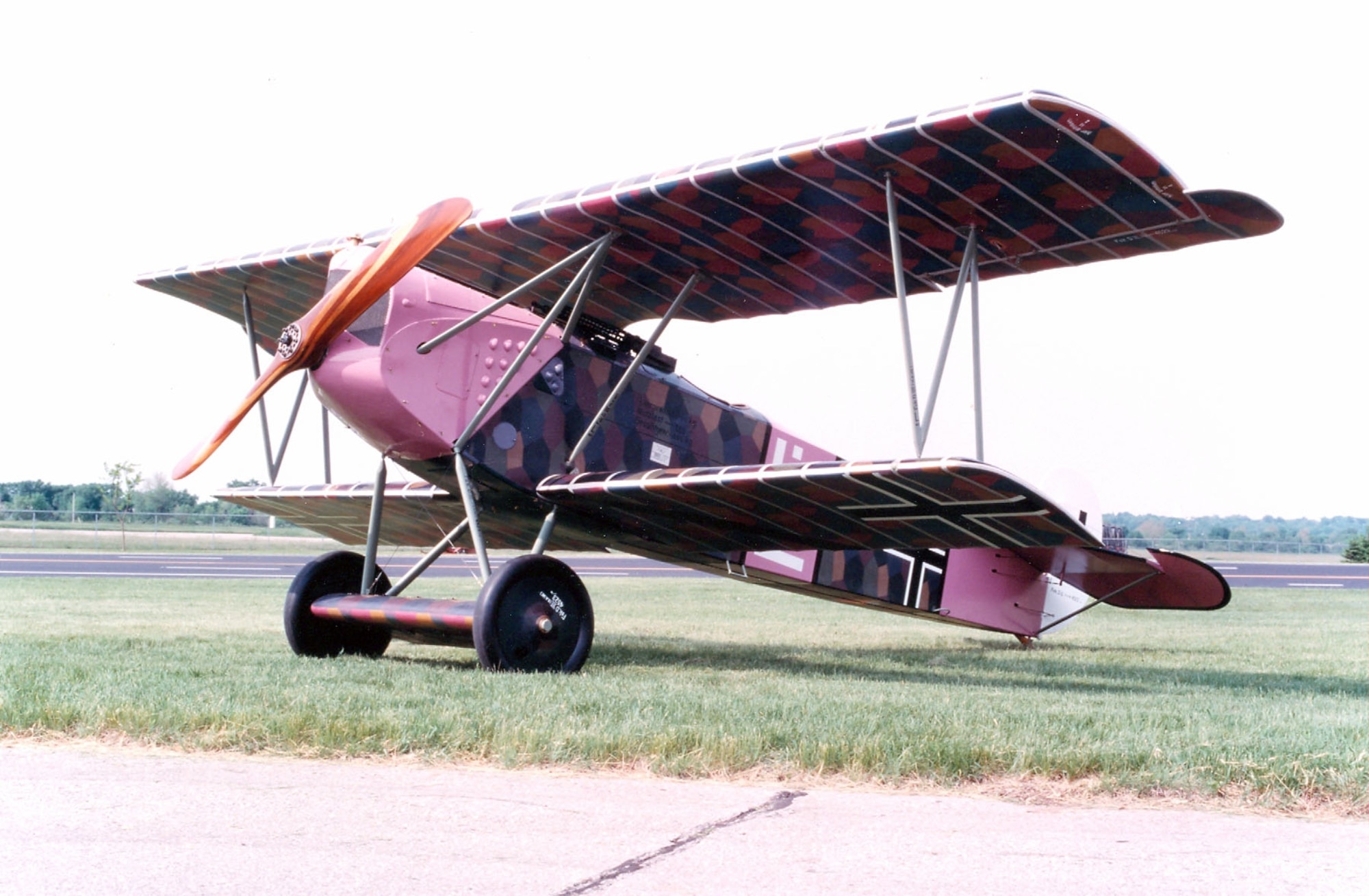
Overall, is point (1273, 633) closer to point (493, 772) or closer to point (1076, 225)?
point (1076, 225)

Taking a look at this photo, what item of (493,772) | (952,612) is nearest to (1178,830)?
(493,772)

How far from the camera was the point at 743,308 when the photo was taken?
34.8 ft

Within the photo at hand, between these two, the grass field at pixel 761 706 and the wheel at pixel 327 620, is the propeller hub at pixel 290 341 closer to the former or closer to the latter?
the wheel at pixel 327 620

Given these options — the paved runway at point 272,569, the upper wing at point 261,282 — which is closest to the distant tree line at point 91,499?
the paved runway at point 272,569

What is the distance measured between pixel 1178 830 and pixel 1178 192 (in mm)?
4697

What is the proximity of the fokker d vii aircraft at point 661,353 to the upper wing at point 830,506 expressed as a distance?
3 cm

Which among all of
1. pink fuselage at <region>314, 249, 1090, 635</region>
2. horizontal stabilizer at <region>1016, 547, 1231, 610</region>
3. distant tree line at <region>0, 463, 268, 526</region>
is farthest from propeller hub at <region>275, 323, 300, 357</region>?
distant tree line at <region>0, 463, 268, 526</region>

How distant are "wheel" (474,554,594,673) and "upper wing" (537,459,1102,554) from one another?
2.76 ft

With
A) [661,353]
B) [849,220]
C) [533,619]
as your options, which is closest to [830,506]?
[849,220]

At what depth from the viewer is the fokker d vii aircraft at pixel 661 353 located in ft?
25.0

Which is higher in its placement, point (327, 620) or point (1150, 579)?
point (1150, 579)

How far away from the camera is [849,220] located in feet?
28.2

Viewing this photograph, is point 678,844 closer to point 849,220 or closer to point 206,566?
point 849,220

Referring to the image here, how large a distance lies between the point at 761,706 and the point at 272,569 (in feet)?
83.1
